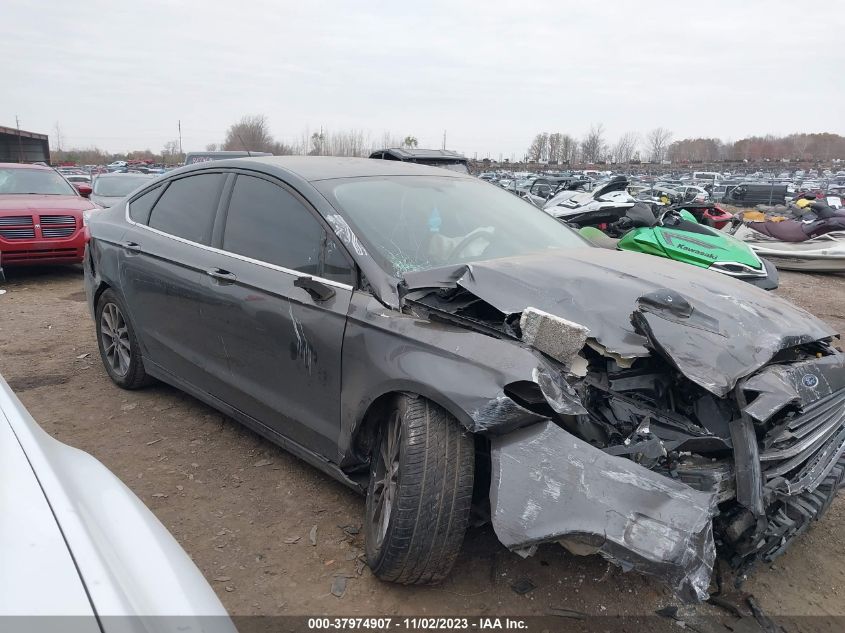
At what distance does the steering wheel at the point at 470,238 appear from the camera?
3018 mm

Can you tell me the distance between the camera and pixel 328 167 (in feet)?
11.1

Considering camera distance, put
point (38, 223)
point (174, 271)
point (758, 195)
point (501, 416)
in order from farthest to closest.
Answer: point (758, 195) < point (38, 223) < point (174, 271) < point (501, 416)

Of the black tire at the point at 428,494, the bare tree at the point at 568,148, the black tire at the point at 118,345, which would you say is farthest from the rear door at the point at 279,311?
the bare tree at the point at 568,148

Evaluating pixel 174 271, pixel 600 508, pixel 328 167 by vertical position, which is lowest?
pixel 600 508

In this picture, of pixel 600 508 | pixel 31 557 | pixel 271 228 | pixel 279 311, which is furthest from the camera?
pixel 271 228

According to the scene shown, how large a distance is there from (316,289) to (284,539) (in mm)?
1145

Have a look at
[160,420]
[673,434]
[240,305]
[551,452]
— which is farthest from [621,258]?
[160,420]

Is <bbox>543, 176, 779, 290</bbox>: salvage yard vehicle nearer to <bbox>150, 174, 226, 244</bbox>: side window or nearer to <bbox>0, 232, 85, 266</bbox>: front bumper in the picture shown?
<bbox>150, 174, 226, 244</bbox>: side window

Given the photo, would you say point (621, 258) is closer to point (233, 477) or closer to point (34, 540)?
point (233, 477)

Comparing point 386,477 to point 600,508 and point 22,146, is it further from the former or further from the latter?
point 22,146

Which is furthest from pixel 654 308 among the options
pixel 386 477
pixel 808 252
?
pixel 808 252

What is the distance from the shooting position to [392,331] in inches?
97.1

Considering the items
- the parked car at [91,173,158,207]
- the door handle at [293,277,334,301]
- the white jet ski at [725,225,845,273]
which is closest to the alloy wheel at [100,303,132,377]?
the door handle at [293,277,334,301]

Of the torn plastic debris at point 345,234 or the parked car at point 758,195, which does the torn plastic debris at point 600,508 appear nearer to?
the torn plastic debris at point 345,234
